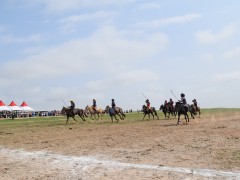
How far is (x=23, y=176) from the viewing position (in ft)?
39.1

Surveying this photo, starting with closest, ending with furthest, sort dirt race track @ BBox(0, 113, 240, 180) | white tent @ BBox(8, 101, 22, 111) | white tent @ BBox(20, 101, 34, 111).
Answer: dirt race track @ BBox(0, 113, 240, 180)
white tent @ BBox(8, 101, 22, 111)
white tent @ BBox(20, 101, 34, 111)

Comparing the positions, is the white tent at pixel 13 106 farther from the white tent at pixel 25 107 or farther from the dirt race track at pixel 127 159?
the dirt race track at pixel 127 159

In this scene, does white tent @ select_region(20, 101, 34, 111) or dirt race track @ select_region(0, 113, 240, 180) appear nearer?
dirt race track @ select_region(0, 113, 240, 180)

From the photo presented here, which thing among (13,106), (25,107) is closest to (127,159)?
(13,106)

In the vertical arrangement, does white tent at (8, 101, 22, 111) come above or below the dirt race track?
above

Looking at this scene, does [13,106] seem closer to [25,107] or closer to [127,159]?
[25,107]

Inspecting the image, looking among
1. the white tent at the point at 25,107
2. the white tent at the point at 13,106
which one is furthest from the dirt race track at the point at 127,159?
the white tent at the point at 25,107

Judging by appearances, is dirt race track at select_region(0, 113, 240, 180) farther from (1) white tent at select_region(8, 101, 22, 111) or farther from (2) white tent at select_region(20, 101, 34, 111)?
(2) white tent at select_region(20, 101, 34, 111)

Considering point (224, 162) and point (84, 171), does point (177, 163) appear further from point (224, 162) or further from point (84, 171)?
point (84, 171)

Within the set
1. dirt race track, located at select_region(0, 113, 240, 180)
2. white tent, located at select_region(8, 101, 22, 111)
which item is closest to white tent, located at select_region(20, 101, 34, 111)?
white tent, located at select_region(8, 101, 22, 111)

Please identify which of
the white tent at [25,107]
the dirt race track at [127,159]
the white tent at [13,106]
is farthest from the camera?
the white tent at [25,107]

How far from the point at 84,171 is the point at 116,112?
3245 cm

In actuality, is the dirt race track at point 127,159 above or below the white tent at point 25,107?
below

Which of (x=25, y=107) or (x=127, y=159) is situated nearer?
(x=127, y=159)
